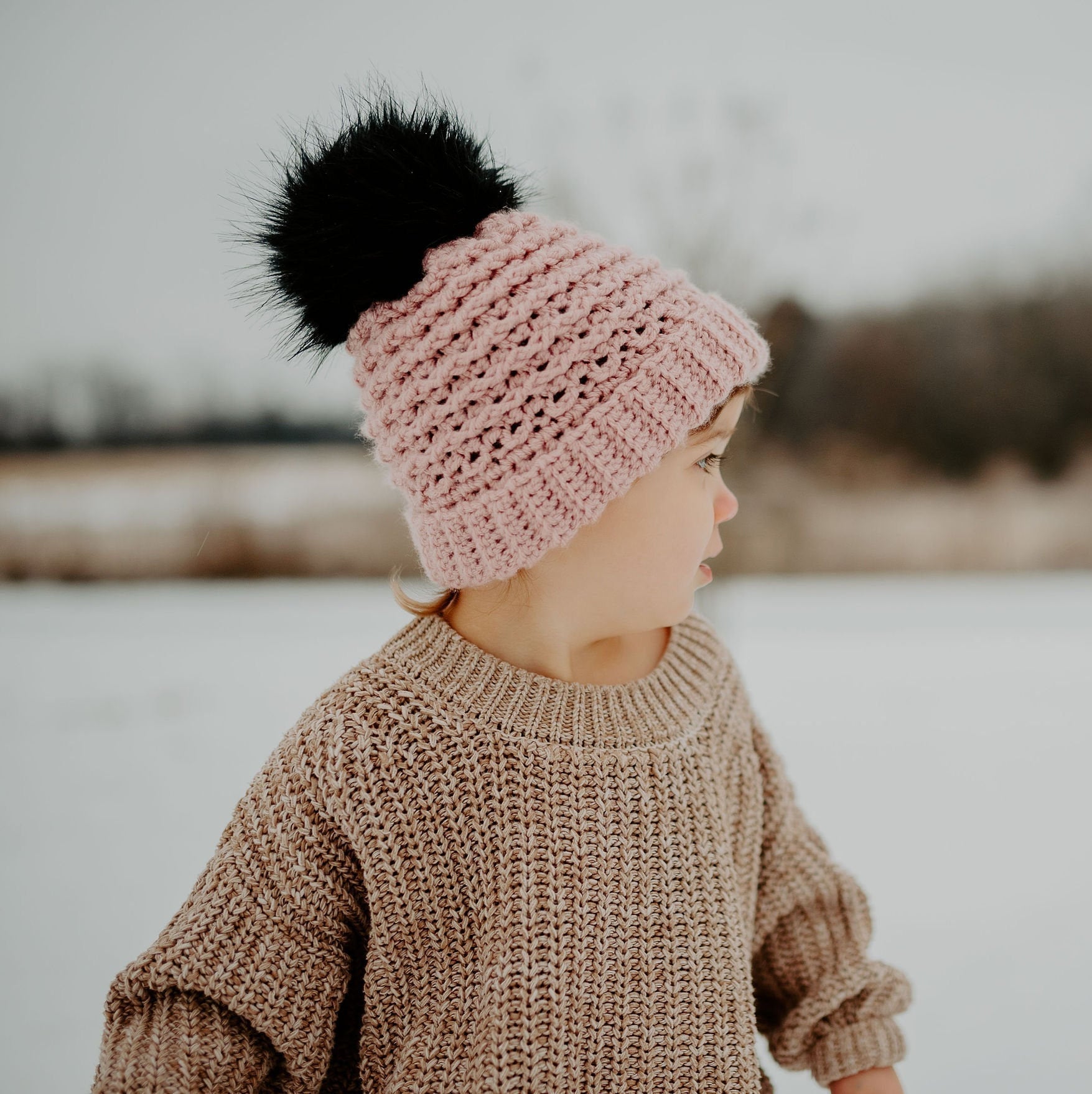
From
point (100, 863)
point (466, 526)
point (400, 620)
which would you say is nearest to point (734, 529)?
point (400, 620)

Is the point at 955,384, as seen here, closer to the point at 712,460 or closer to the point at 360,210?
the point at 712,460

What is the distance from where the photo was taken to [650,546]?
2.66 ft

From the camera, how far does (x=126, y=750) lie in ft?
8.27

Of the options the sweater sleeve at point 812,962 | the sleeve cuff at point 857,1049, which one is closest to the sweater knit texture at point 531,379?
the sweater sleeve at point 812,962

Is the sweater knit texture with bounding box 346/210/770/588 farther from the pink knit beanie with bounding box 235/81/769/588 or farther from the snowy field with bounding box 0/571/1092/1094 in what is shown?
the snowy field with bounding box 0/571/1092/1094

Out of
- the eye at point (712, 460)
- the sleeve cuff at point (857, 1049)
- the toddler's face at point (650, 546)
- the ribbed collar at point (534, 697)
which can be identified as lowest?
the sleeve cuff at point (857, 1049)

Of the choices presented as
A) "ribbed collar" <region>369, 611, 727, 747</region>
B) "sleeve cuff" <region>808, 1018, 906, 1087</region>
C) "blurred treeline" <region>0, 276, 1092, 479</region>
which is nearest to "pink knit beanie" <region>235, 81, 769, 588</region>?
"ribbed collar" <region>369, 611, 727, 747</region>

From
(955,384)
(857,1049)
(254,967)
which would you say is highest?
(955,384)

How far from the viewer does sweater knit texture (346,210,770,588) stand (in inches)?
29.2

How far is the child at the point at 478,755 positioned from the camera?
0.74 m

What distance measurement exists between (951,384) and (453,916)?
3854mm

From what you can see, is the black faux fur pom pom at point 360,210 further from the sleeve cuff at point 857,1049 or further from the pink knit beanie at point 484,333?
the sleeve cuff at point 857,1049

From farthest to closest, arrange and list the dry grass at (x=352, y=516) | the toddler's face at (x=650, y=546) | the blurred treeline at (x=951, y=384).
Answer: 1. the blurred treeline at (x=951, y=384)
2. the dry grass at (x=352, y=516)
3. the toddler's face at (x=650, y=546)

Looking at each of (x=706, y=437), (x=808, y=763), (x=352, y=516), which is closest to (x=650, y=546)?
(x=706, y=437)
